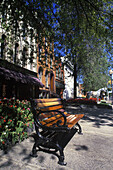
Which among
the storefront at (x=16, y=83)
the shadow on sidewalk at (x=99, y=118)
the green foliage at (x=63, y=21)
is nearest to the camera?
the shadow on sidewalk at (x=99, y=118)

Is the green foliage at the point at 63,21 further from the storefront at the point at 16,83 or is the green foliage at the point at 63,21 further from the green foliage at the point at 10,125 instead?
the storefront at the point at 16,83

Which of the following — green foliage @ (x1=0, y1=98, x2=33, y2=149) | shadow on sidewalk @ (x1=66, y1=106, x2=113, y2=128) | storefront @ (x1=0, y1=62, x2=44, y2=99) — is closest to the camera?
green foliage @ (x1=0, y1=98, x2=33, y2=149)

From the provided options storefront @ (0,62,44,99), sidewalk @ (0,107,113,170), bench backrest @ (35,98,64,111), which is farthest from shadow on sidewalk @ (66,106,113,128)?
storefront @ (0,62,44,99)

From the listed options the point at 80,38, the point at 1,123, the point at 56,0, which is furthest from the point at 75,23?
the point at 1,123

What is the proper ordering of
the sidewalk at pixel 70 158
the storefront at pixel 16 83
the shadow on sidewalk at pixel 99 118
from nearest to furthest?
the sidewalk at pixel 70 158 → the shadow on sidewalk at pixel 99 118 → the storefront at pixel 16 83

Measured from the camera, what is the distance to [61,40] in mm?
6855

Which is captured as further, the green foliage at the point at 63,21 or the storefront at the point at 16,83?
the storefront at the point at 16,83

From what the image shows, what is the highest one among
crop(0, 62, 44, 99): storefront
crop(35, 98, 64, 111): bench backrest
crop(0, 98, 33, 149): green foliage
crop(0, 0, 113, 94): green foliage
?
crop(0, 0, 113, 94): green foliage

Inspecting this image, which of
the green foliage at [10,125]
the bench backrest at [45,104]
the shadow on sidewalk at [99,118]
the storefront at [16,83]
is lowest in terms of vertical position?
the shadow on sidewalk at [99,118]

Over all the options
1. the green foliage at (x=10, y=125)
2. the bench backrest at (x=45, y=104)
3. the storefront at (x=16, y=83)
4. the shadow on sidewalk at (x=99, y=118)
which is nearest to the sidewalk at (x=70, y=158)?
the green foliage at (x=10, y=125)

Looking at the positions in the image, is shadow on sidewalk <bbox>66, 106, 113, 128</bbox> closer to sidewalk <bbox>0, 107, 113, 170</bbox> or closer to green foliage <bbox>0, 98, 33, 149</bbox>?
sidewalk <bbox>0, 107, 113, 170</bbox>

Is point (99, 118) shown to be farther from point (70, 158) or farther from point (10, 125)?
point (10, 125)

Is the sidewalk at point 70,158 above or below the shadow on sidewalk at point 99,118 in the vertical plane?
above

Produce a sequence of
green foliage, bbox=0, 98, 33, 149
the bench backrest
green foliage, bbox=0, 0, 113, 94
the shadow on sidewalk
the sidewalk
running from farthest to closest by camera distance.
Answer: green foliage, bbox=0, 0, 113, 94 < the shadow on sidewalk < the bench backrest < green foliage, bbox=0, 98, 33, 149 < the sidewalk
